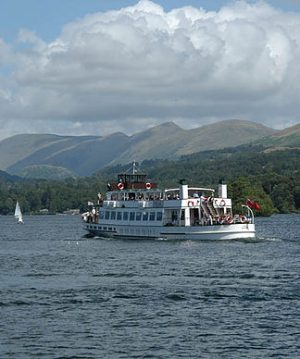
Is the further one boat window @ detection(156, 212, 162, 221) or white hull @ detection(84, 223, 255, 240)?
boat window @ detection(156, 212, 162, 221)

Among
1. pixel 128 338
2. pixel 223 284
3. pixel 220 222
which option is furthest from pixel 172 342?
pixel 220 222

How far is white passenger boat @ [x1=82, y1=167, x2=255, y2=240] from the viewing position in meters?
126

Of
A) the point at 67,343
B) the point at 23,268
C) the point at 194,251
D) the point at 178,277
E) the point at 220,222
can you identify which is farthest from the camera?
the point at 220,222

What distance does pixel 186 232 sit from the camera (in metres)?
128

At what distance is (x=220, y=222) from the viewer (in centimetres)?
12606

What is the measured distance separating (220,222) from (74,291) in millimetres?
60245

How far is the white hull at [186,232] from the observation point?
12444 cm

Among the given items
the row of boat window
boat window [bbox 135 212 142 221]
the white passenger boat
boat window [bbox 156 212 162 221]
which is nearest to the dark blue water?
the white passenger boat

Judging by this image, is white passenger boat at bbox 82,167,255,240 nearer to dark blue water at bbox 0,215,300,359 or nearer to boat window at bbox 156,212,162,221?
boat window at bbox 156,212,162,221

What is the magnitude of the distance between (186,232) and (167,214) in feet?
20.6

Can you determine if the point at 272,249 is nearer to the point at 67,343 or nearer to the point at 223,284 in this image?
the point at 223,284

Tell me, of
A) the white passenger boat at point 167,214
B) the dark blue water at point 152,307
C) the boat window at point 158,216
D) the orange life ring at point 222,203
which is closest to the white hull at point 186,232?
the white passenger boat at point 167,214

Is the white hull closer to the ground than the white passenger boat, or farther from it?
closer to the ground

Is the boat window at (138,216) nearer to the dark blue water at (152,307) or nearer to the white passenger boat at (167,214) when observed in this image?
the white passenger boat at (167,214)
